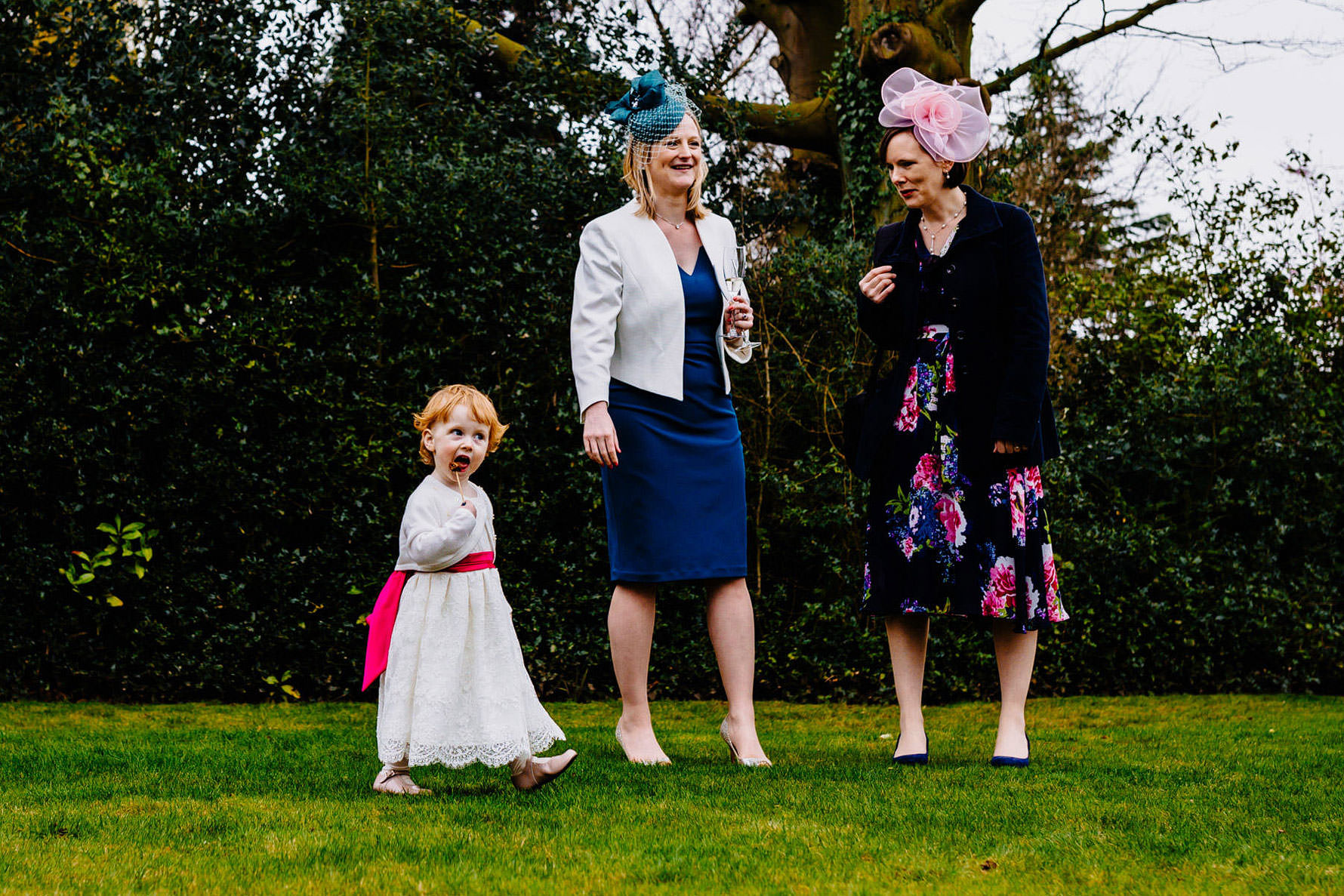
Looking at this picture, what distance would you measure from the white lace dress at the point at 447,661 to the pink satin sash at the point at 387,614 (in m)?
0.02

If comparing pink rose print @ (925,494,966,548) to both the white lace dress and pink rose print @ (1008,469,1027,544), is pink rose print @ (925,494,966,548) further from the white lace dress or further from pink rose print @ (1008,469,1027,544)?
the white lace dress

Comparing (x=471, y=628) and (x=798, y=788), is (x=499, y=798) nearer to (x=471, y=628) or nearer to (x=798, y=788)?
(x=471, y=628)

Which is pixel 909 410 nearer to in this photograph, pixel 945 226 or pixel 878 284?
pixel 878 284

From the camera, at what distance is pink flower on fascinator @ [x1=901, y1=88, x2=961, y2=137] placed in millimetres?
3705

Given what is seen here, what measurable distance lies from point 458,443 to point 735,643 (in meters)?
1.11

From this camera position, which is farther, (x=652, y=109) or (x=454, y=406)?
(x=652, y=109)

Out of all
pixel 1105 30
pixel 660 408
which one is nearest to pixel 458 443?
pixel 660 408

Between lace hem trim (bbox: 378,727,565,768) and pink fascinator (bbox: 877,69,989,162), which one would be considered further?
pink fascinator (bbox: 877,69,989,162)

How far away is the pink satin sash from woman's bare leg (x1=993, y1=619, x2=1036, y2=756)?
1561mm

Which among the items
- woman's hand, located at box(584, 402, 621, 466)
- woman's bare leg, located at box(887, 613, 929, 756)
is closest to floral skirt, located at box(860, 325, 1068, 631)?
woman's bare leg, located at box(887, 613, 929, 756)

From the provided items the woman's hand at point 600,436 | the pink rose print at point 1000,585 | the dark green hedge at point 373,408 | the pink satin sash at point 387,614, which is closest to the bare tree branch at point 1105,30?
the dark green hedge at point 373,408

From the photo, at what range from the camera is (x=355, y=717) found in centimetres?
511

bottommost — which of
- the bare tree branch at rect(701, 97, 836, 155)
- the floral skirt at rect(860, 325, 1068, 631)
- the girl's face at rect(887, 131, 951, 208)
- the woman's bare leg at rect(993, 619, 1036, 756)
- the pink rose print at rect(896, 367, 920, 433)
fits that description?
the woman's bare leg at rect(993, 619, 1036, 756)

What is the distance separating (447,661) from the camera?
3137 millimetres
